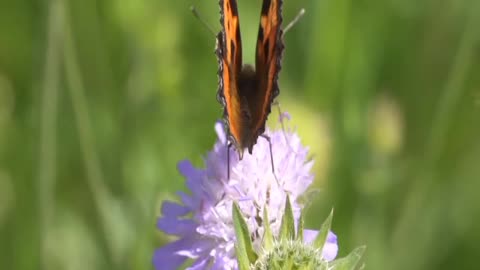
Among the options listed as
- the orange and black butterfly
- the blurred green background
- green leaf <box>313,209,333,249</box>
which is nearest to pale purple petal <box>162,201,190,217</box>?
the orange and black butterfly

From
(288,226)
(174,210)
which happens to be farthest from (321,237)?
(174,210)

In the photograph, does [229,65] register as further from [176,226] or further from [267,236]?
[267,236]

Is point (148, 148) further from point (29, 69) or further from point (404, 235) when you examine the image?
point (404, 235)

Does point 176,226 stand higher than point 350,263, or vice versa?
point 176,226

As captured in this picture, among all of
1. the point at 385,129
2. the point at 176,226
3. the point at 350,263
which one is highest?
the point at 385,129

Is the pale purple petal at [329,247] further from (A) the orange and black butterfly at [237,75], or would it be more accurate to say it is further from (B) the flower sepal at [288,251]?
(A) the orange and black butterfly at [237,75]

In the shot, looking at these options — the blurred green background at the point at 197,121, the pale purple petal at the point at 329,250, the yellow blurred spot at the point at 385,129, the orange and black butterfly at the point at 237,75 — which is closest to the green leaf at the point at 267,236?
the pale purple petal at the point at 329,250

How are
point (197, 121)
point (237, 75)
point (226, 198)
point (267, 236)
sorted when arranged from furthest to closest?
point (197, 121), point (237, 75), point (226, 198), point (267, 236)

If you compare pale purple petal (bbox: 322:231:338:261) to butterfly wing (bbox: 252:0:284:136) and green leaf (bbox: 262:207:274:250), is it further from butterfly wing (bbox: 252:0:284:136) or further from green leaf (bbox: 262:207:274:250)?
butterfly wing (bbox: 252:0:284:136)
